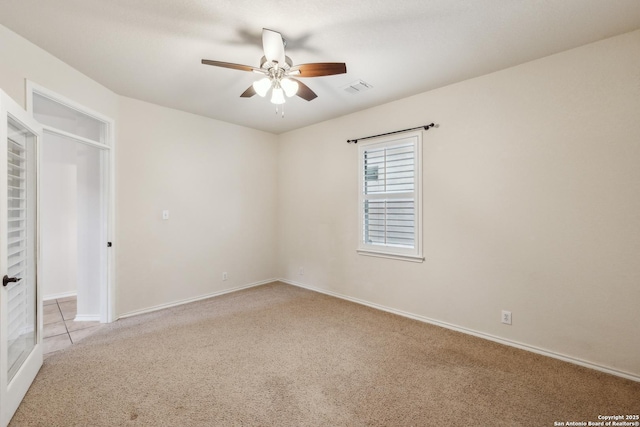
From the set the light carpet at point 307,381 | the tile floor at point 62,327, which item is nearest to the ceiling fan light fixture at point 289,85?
the light carpet at point 307,381

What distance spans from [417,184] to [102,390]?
3391 millimetres

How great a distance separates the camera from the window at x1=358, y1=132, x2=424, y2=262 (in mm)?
3348

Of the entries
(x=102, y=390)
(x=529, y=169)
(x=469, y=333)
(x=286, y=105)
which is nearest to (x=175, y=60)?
(x=286, y=105)

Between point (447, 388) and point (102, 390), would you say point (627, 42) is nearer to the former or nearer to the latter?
point (447, 388)

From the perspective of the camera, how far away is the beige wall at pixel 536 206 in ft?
7.19

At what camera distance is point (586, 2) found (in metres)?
1.83

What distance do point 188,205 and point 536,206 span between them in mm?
4053

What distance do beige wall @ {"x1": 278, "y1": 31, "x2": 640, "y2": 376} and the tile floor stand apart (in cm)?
329

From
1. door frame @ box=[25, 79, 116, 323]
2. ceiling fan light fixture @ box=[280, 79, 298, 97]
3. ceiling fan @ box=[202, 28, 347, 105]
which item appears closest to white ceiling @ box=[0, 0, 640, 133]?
ceiling fan @ box=[202, 28, 347, 105]

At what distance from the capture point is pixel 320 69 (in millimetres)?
2086

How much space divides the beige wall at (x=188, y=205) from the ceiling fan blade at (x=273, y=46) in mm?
2332

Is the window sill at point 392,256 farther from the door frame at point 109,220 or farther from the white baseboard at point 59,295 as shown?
the white baseboard at point 59,295

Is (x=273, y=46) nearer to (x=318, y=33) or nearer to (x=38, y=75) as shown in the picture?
(x=318, y=33)

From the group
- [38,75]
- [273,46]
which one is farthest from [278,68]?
[38,75]
